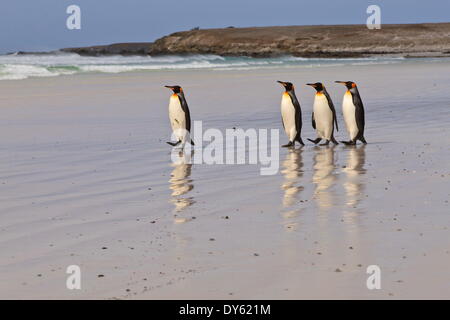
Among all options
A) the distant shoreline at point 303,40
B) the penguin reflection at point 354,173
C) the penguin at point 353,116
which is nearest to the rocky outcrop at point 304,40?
the distant shoreline at point 303,40

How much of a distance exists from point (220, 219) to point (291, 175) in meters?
2.11

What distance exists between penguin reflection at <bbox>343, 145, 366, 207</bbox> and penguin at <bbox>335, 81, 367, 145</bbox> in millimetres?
582

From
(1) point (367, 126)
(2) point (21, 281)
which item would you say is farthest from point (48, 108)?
(2) point (21, 281)

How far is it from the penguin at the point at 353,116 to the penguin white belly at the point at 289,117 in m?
0.67

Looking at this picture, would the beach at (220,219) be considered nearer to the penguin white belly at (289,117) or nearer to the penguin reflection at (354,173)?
the penguin reflection at (354,173)

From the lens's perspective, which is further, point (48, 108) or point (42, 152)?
point (48, 108)

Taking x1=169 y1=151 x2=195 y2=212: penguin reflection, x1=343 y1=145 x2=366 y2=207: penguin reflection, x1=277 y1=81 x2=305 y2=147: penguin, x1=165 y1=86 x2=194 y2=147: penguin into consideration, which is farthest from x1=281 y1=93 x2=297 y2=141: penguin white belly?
x1=169 y1=151 x2=195 y2=212: penguin reflection

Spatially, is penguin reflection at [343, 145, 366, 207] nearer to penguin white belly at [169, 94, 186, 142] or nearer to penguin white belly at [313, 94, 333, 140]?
penguin white belly at [313, 94, 333, 140]

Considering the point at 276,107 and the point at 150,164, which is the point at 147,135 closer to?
the point at 150,164

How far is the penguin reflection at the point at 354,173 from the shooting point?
6.66 metres

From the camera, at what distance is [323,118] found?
1122 cm

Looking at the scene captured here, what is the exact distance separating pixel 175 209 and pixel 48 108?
10593 millimetres

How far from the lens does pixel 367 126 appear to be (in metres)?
12.9

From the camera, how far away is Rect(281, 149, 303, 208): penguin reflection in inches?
265
